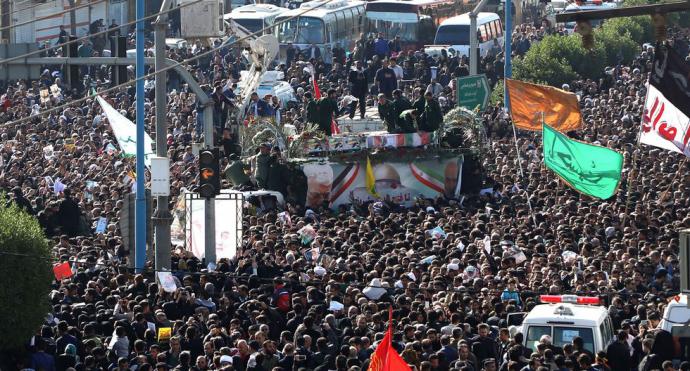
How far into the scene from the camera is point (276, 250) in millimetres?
25938

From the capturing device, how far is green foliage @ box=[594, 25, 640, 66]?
52.8 meters

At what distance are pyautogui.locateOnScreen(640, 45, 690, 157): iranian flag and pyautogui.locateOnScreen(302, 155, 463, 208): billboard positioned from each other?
7501 millimetres

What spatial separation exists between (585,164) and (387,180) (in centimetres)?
721

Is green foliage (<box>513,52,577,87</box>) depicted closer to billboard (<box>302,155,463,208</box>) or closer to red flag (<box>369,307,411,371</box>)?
billboard (<box>302,155,463,208</box>)

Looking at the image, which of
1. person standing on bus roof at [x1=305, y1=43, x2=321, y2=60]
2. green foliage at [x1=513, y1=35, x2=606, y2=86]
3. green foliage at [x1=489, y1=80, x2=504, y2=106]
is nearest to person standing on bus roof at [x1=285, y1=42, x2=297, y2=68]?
person standing on bus roof at [x1=305, y1=43, x2=321, y2=60]

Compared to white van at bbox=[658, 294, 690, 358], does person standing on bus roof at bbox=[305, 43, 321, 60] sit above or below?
below

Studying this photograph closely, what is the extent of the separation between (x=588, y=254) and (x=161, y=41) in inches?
243

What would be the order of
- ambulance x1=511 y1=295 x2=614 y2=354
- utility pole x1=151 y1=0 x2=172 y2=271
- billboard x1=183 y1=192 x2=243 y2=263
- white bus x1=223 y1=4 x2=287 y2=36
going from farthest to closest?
1. white bus x1=223 y1=4 x2=287 y2=36
2. billboard x1=183 y1=192 x2=243 y2=263
3. utility pole x1=151 y1=0 x2=172 y2=271
4. ambulance x1=511 y1=295 x2=614 y2=354

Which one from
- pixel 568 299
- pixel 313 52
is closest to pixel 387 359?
pixel 568 299

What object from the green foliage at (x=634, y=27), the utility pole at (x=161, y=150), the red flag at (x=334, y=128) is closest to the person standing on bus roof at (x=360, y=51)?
the green foliage at (x=634, y=27)

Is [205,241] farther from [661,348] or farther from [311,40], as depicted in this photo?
[311,40]

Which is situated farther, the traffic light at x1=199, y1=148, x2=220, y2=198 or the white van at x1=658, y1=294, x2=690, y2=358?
the traffic light at x1=199, y1=148, x2=220, y2=198

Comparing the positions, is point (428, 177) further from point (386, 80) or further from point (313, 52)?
point (313, 52)

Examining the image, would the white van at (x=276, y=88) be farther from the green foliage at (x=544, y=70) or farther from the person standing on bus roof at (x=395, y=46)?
the person standing on bus roof at (x=395, y=46)
